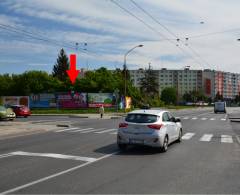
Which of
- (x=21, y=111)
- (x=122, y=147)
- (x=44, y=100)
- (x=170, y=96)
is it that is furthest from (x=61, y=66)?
(x=122, y=147)

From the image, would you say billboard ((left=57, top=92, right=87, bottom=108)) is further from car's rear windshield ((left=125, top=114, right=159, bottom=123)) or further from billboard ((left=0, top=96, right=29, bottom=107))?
car's rear windshield ((left=125, top=114, right=159, bottom=123))

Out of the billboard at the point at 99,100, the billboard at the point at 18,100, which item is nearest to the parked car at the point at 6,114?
the billboard at the point at 99,100

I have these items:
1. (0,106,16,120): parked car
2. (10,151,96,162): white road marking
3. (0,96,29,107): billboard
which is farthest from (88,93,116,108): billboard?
(10,151,96,162): white road marking

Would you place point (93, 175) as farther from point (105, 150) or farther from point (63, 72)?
point (63, 72)

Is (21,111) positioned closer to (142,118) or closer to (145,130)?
(142,118)

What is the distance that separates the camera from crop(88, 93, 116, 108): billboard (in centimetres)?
6669

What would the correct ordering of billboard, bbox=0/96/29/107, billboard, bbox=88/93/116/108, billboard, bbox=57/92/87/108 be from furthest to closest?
billboard, bbox=0/96/29/107
billboard, bbox=88/93/116/108
billboard, bbox=57/92/87/108

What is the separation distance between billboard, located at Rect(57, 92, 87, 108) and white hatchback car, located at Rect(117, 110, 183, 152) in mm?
52231

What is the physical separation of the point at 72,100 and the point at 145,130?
5408cm

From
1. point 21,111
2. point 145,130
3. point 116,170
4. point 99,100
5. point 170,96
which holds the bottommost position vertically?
point 116,170

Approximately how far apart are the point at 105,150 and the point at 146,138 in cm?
154

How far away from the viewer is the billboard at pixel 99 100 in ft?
219

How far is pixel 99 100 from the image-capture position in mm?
66812

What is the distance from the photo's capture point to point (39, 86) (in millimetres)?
82062
